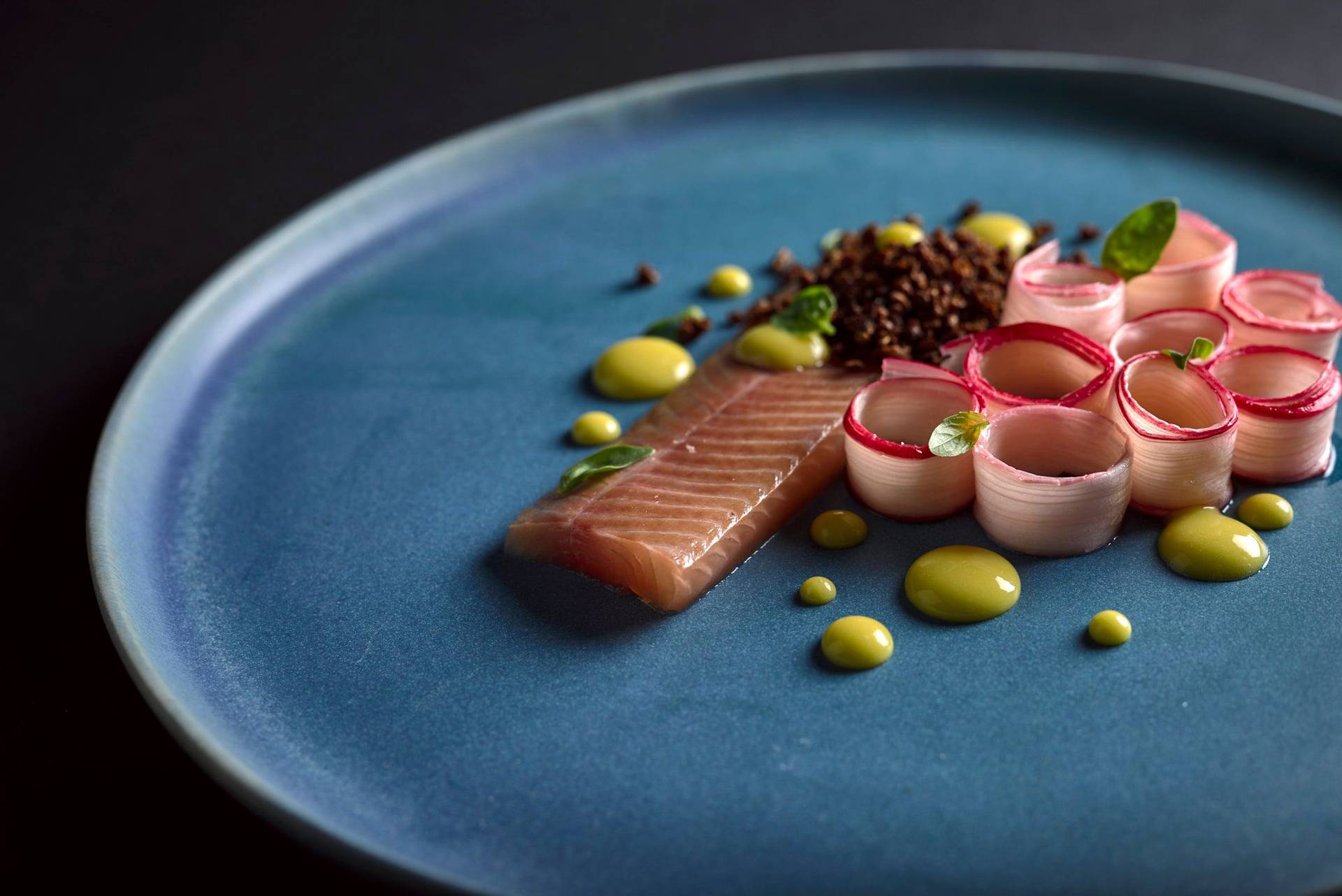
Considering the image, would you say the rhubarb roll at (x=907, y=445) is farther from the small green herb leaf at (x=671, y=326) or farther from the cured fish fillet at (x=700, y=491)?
the small green herb leaf at (x=671, y=326)

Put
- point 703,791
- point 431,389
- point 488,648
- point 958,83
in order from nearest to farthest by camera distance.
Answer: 1. point 703,791
2. point 488,648
3. point 431,389
4. point 958,83

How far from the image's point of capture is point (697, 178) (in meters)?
5.02

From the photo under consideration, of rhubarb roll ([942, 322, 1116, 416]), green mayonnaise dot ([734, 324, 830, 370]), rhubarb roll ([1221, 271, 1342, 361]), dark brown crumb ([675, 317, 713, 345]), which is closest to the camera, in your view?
rhubarb roll ([942, 322, 1116, 416])

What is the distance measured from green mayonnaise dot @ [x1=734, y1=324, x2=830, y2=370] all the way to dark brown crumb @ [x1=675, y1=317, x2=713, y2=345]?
32 centimetres

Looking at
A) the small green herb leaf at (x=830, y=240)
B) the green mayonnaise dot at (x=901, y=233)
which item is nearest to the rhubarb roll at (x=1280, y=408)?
the green mayonnaise dot at (x=901, y=233)

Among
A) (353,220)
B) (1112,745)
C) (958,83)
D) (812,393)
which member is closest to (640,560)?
(812,393)

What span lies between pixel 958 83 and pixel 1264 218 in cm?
145

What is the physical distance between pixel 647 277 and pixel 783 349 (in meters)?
0.84

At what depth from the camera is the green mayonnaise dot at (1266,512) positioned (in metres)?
3.11

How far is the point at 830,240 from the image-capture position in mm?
4496

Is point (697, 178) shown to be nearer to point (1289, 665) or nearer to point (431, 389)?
point (431, 389)

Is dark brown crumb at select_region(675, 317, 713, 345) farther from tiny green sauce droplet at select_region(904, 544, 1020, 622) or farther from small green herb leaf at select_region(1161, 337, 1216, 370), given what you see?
small green herb leaf at select_region(1161, 337, 1216, 370)

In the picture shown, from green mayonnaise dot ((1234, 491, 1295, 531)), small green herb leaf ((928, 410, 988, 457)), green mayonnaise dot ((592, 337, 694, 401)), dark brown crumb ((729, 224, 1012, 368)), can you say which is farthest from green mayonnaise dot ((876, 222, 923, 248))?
green mayonnaise dot ((1234, 491, 1295, 531))

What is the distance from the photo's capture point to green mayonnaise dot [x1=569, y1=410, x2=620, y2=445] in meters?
3.69
